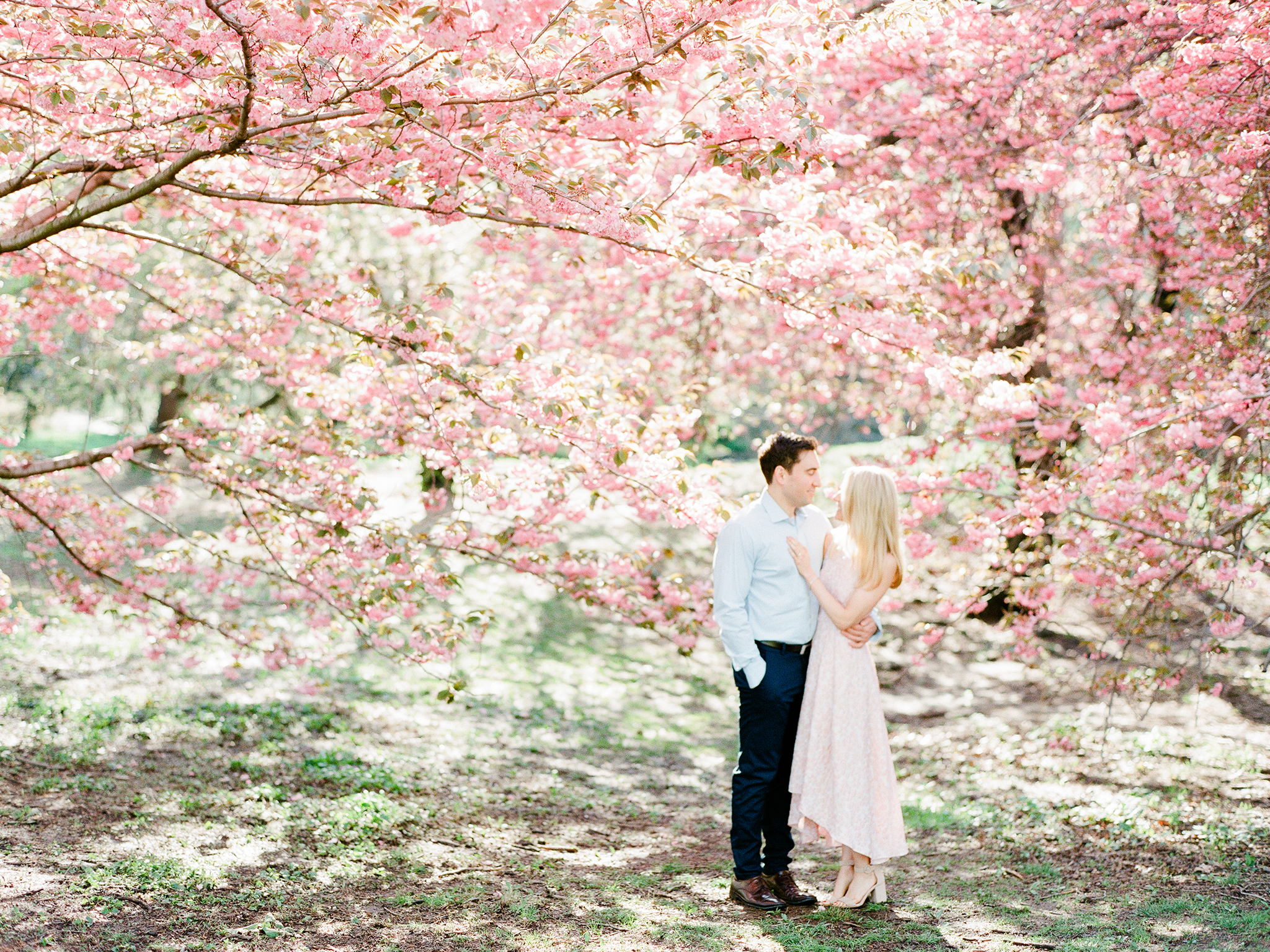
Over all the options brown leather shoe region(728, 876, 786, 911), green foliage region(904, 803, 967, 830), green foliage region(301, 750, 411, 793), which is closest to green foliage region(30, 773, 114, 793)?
green foliage region(301, 750, 411, 793)

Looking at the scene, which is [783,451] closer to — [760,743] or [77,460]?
[760,743]

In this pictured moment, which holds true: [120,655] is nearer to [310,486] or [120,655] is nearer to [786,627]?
[310,486]

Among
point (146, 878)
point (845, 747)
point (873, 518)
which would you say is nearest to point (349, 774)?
point (146, 878)

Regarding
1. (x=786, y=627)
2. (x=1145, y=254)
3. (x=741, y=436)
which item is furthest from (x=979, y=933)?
(x=741, y=436)

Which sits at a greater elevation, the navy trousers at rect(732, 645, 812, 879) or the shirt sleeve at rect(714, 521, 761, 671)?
the shirt sleeve at rect(714, 521, 761, 671)

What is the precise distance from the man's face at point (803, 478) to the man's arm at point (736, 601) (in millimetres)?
247

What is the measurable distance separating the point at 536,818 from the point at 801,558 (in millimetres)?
2596

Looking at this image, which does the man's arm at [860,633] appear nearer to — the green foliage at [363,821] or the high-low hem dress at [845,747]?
the high-low hem dress at [845,747]

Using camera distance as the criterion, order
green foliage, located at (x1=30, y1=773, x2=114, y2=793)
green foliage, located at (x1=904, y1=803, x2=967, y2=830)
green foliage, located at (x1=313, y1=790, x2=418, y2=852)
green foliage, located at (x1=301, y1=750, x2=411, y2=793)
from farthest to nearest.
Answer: green foliage, located at (x1=301, y1=750, x2=411, y2=793)
green foliage, located at (x1=904, y1=803, x2=967, y2=830)
green foliage, located at (x1=30, y1=773, x2=114, y2=793)
green foliage, located at (x1=313, y1=790, x2=418, y2=852)

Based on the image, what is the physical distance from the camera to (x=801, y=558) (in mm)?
3885

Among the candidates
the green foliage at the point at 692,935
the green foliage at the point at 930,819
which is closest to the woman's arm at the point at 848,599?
the green foliage at the point at 692,935

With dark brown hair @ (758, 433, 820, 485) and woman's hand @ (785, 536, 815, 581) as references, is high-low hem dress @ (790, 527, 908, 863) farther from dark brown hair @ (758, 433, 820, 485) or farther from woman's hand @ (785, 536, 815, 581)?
dark brown hair @ (758, 433, 820, 485)

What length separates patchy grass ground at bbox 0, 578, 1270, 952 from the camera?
371cm

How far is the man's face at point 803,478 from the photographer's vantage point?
3.90 m
